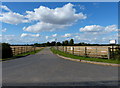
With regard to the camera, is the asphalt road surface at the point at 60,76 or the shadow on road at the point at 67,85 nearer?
the shadow on road at the point at 67,85

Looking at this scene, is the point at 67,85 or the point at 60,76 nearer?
the point at 67,85

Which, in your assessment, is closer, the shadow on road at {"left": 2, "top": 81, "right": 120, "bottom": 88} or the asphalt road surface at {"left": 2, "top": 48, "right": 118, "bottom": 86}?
the shadow on road at {"left": 2, "top": 81, "right": 120, "bottom": 88}

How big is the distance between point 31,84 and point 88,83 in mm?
2562

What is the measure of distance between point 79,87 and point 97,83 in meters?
0.97

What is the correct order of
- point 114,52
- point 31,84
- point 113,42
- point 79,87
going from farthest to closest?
point 113,42
point 114,52
point 31,84
point 79,87

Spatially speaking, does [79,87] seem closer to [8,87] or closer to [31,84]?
[31,84]

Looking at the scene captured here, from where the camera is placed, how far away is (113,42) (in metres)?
11.6

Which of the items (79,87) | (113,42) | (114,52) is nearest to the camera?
(79,87)

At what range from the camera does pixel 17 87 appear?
3857 mm

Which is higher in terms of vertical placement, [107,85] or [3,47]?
[3,47]

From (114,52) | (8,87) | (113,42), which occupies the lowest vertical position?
(8,87)

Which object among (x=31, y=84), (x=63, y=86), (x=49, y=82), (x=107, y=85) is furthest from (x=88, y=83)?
(x=31, y=84)

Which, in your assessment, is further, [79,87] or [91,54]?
[91,54]

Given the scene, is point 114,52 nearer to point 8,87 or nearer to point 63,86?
point 63,86
